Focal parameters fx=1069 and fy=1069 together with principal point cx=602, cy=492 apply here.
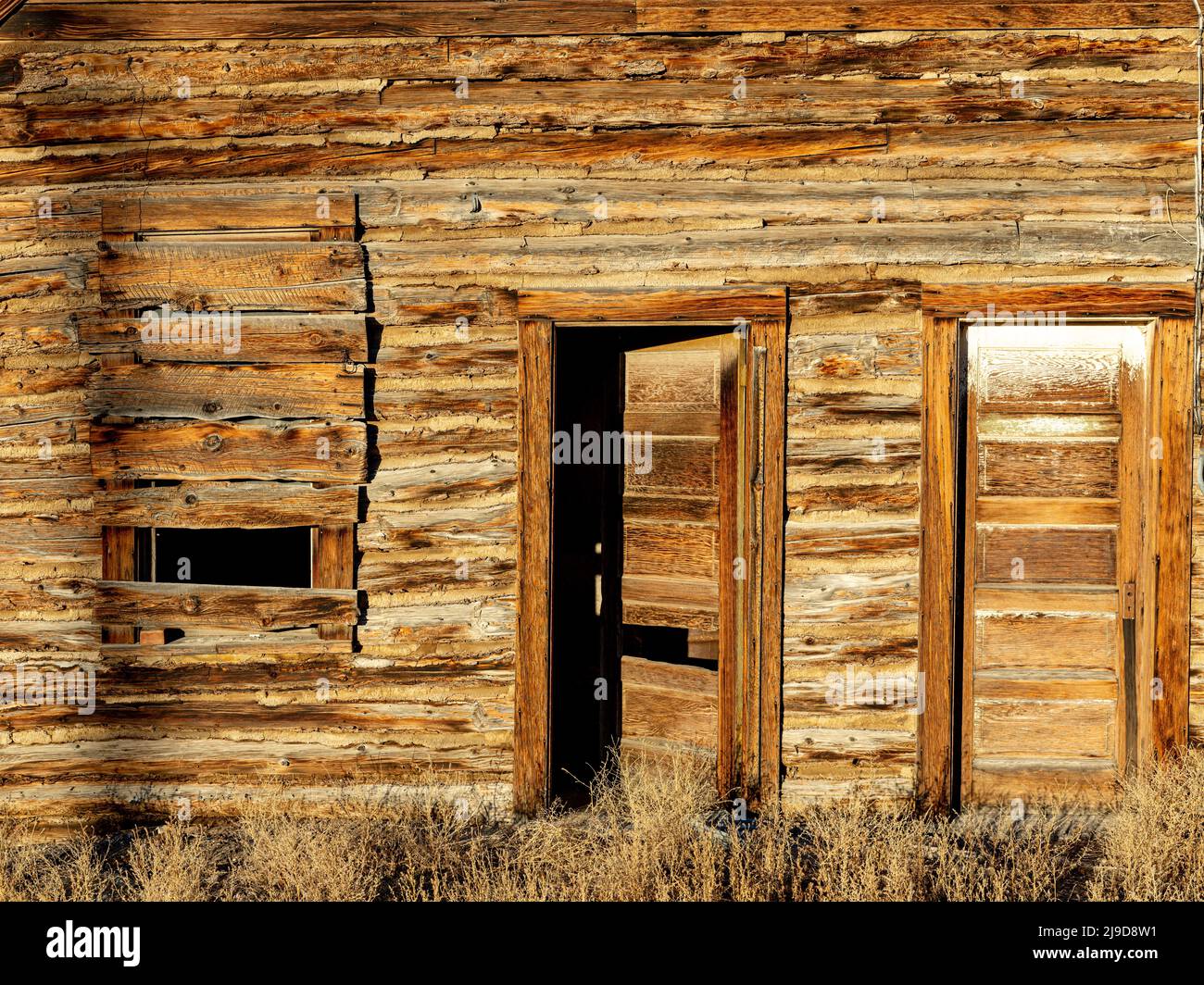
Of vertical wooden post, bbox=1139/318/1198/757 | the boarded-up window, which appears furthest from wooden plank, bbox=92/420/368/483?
vertical wooden post, bbox=1139/318/1198/757

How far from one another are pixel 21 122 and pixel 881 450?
14.1 feet

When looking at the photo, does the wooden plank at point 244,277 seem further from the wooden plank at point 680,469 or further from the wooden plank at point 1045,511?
the wooden plank at point 1045,511

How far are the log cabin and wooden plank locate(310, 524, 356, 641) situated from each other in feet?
0.07

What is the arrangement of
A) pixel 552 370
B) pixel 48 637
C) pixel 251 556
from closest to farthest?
pixel 552 370
pixel 48 637
pixel 251 556

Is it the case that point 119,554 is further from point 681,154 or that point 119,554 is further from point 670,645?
point 681,154

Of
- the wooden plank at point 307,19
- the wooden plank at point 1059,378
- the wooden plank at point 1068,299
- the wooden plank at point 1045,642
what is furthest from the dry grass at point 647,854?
the wooden plank at point 307,19

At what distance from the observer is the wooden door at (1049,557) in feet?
16.3

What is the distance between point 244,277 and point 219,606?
153 cm

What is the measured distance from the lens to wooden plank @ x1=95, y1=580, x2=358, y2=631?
496 centimetres

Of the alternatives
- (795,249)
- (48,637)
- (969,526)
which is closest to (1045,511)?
(969,526)

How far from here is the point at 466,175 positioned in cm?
498

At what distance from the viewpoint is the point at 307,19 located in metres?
4.98

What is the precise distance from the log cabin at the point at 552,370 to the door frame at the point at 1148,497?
18 millimetres

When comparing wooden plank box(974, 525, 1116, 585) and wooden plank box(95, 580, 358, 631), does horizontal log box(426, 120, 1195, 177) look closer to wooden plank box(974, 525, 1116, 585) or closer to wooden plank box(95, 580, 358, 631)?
wooden plank box(974, 525, 1116, 585)
